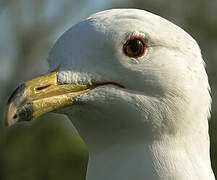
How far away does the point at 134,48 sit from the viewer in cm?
355

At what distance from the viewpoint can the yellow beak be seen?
329 cm

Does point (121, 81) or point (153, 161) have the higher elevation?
point (121, 81)

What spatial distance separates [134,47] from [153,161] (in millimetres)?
750

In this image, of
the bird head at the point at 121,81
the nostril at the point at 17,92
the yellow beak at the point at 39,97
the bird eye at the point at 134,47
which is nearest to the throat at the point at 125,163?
the bird head at the point at 121,81

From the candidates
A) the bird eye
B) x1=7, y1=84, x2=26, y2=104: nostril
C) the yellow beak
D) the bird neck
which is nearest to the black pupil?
the bird eye

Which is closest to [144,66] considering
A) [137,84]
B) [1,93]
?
[137,84]

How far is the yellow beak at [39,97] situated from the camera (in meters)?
3.29

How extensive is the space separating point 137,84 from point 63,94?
0.50 metres

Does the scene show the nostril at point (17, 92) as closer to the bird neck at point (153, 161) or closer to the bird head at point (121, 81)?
the bird head at point (121, 81)

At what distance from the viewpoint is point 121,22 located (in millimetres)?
3596

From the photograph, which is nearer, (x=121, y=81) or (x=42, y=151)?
(x=121, y=81)

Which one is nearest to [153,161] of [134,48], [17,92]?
[134,48]

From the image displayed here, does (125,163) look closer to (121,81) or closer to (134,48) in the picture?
(121,81)

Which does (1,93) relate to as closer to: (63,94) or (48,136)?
(48,136)
